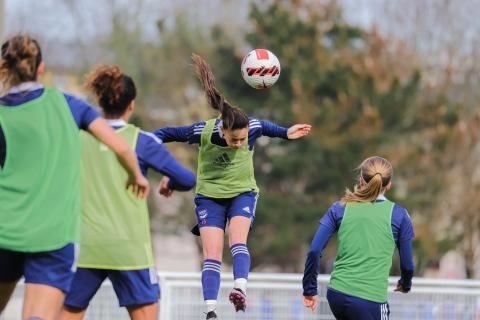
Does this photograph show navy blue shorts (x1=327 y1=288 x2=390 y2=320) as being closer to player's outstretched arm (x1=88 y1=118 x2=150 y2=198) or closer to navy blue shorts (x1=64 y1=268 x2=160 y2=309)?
navy blue shorts (x1=64 y1=268 x2=160 y2=309)

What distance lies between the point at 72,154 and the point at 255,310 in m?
7.06

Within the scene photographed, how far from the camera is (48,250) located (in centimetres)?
566

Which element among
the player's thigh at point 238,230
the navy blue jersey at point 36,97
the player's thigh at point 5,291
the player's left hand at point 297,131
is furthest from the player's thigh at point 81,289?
the player's left hand at point 297,131

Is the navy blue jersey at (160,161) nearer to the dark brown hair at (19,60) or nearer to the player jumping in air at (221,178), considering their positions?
the dark brown hair at (19,60)

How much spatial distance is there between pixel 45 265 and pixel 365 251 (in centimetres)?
274

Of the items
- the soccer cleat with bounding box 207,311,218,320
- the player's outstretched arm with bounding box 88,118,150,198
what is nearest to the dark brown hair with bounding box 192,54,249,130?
the soccer cleat with bounding box 207,311,218,320

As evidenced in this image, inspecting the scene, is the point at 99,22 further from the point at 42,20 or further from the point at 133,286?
the point at 133,286

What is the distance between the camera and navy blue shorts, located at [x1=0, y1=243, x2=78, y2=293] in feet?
18.6

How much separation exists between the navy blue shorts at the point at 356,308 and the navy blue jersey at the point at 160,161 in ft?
5.96

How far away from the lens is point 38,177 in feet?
18.7

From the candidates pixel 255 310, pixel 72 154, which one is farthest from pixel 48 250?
pixel 255 310

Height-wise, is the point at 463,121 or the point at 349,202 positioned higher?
the point at 463,121

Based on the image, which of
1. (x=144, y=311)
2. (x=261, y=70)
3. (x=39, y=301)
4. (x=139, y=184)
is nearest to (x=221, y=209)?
(x=261, y=70)

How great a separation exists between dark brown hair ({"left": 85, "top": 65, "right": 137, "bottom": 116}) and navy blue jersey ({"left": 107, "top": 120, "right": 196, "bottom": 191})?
10cm
